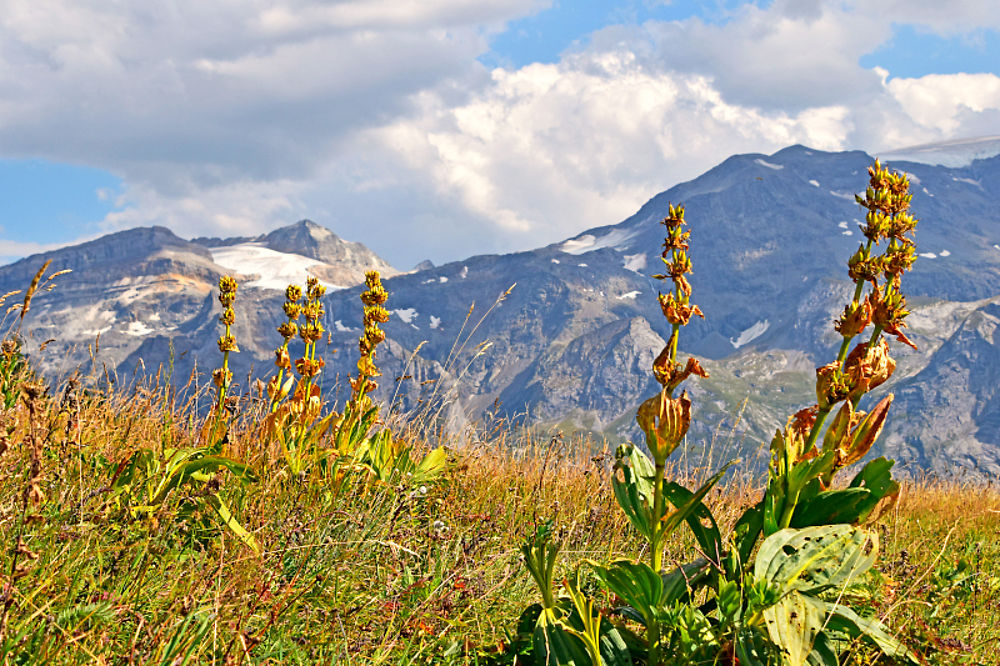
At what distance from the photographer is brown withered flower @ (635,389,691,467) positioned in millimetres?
3006

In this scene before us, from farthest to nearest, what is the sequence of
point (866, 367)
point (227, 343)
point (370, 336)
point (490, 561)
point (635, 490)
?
point (370, 336)
point (227, 343)
point (490, 561)
point (635, 490)
point (866, 367)

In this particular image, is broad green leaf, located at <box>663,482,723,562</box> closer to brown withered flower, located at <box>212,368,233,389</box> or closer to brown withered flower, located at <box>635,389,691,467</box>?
brown withered flower, located at <box>635,389,691,467</box>

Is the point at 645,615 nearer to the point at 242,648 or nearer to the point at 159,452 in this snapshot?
the point at 242,648

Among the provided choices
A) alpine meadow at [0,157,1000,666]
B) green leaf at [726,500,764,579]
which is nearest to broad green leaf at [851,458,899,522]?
alpine meadow at [0,157,1000,666]

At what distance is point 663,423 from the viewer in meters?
3.01

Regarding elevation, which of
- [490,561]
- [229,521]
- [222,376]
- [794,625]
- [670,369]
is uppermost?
[222,376]

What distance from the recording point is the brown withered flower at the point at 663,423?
301cm

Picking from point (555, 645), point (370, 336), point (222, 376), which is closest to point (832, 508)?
point (555, 645)

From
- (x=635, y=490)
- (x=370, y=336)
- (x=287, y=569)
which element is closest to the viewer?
(x=635, y=490)

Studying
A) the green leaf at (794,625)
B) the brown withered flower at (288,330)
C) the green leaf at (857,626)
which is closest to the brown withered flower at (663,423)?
the green leaf at (794,625)

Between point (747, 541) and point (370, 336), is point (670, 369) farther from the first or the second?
point (370, 336)

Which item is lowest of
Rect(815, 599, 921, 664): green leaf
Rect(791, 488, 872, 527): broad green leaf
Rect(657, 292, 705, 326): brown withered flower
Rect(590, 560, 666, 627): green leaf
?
Rect(815, 599, 921, 664): green leaf

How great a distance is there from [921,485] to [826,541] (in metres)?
10.3

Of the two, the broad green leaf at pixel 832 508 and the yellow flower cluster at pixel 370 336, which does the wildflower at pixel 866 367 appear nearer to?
the broad green leaf at pixel 832 508
